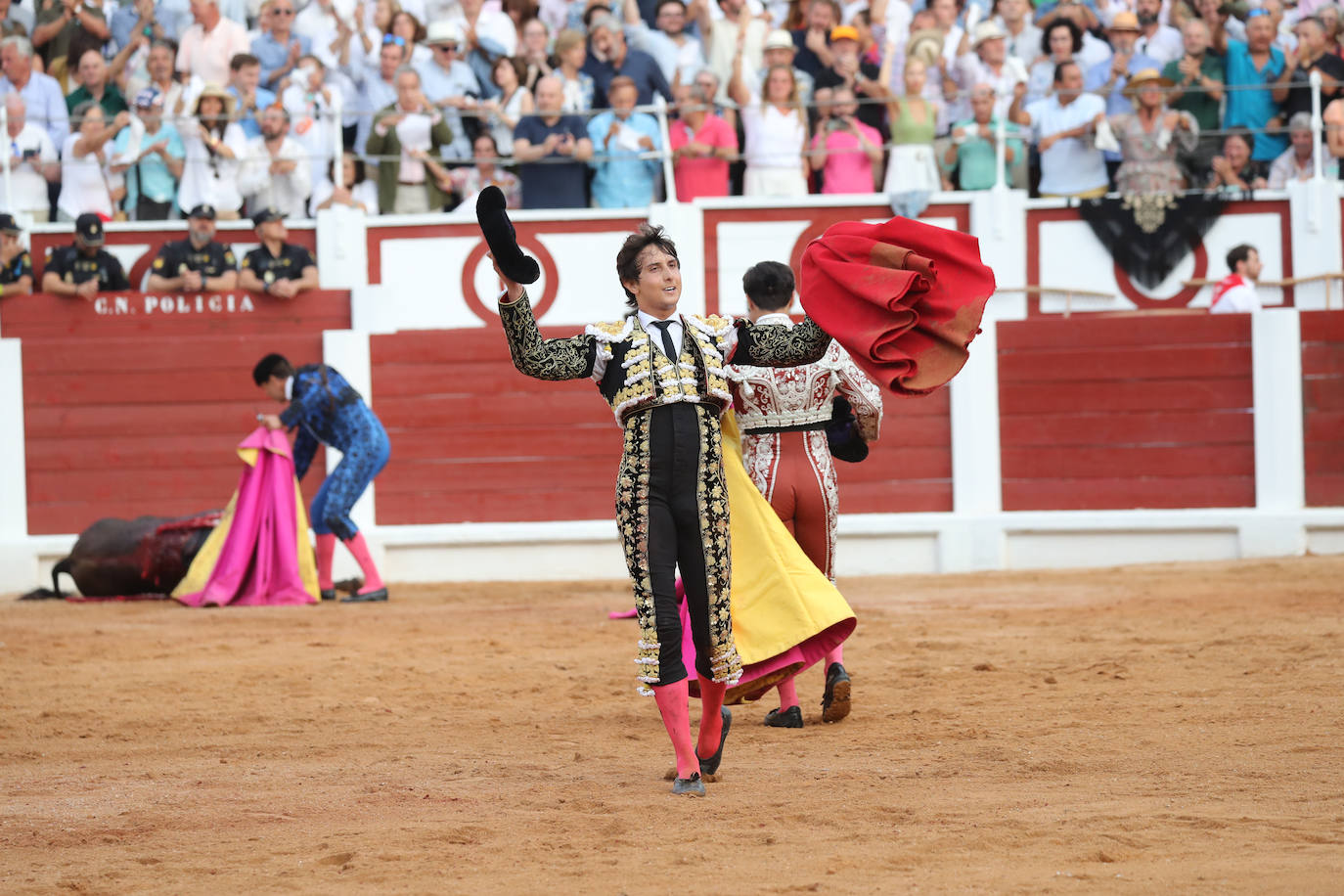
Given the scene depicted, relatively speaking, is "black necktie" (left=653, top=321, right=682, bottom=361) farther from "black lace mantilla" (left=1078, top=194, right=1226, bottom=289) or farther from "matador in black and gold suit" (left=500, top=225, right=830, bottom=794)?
"black lace mantilla" (left=1078, top=194, right=1226, bottom=289)

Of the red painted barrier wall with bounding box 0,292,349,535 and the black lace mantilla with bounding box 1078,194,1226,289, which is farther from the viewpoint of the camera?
the black lace mantilla with bounding box 1078,194,1226,289

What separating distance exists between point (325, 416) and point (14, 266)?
2.85 metres

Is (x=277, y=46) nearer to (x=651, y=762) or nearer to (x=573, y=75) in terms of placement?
(x=573, y=75)

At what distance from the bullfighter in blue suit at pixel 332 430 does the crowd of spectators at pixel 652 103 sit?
2240 mm

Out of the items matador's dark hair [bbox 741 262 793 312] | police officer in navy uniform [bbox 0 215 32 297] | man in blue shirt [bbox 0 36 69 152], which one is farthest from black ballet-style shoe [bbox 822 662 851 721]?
man in blue shirt [bbox 0 36 69 152]

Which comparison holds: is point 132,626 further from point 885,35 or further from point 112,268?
point 885,35

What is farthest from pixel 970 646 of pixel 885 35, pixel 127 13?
pixel 127 13

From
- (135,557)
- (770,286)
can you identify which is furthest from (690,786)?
(135,557)

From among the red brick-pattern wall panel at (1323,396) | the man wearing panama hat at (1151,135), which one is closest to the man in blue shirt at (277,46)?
the man wearing panama hat at (1151,135)

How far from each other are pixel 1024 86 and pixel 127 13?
5.96 meters

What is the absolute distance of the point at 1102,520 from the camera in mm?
9648

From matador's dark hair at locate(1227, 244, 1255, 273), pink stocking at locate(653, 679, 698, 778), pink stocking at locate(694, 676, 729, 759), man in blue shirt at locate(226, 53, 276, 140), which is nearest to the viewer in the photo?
pink stocking at locate(653, 679, 698, 778)

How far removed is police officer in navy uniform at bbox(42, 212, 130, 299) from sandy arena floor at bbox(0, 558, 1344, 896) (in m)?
3.15

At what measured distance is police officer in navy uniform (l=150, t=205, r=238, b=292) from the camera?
32.4 ft
